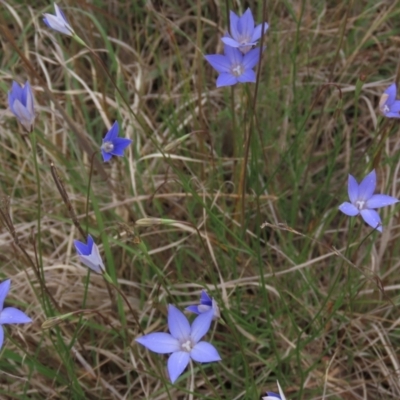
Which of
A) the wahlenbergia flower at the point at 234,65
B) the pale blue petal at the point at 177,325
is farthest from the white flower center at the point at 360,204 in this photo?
the pale blue petal at the point at 177,325

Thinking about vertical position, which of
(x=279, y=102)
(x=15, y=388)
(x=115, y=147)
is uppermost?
(x=115, y=147)

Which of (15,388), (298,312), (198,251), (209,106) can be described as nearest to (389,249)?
(298,312)

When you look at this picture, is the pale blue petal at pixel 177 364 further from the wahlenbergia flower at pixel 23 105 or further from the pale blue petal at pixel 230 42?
the pale blue petal at pixel 230 42

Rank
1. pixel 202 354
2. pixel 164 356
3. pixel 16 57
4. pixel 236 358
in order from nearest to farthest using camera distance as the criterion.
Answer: pixel 202 354 → pixel 236 358 → pixel 164 356 → pixel 16 57

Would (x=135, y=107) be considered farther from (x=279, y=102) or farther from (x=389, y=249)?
(x=389, y=249)

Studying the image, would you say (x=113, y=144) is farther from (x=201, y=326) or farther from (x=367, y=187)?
(x=367, y=187)

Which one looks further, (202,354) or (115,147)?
(115,147)

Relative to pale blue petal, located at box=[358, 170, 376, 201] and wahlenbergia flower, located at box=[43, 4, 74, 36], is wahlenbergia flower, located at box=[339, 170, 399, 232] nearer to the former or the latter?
pale blue petal, located at box=[358, 170, 376, 201]
